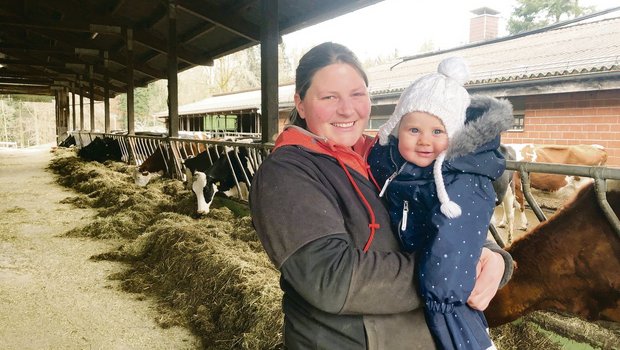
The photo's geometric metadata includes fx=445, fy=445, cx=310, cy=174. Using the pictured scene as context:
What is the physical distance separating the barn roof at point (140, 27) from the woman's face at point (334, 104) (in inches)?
140

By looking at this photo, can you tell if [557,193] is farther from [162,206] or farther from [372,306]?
[372,306]

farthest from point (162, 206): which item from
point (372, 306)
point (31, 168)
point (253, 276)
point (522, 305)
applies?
point (31, 168)

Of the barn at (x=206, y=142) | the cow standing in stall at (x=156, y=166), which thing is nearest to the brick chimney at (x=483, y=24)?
the barn at (x=206, y=142)

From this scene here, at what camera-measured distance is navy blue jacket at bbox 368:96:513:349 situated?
1007 millimetres

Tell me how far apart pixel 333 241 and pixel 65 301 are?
9.65 feet

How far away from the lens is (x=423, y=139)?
1235 millimetres

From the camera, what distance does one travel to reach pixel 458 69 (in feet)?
4.07

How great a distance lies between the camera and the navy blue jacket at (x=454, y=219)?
3.30ft

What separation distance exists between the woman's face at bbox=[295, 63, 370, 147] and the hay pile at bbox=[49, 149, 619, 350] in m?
1.50

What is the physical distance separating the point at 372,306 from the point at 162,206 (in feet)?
17.9

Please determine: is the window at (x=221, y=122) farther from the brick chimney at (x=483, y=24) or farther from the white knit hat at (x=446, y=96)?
the white knit hat at (x=446, y=96)

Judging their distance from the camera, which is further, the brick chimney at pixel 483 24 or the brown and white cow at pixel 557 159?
the brick chimney at pixel 483 24

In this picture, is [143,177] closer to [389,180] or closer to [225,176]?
[225,176]

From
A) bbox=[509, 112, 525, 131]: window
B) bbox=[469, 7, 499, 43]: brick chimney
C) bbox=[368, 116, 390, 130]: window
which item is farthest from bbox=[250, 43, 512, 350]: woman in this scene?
bbox=[469, 7, 499, 43]: brick chimney
